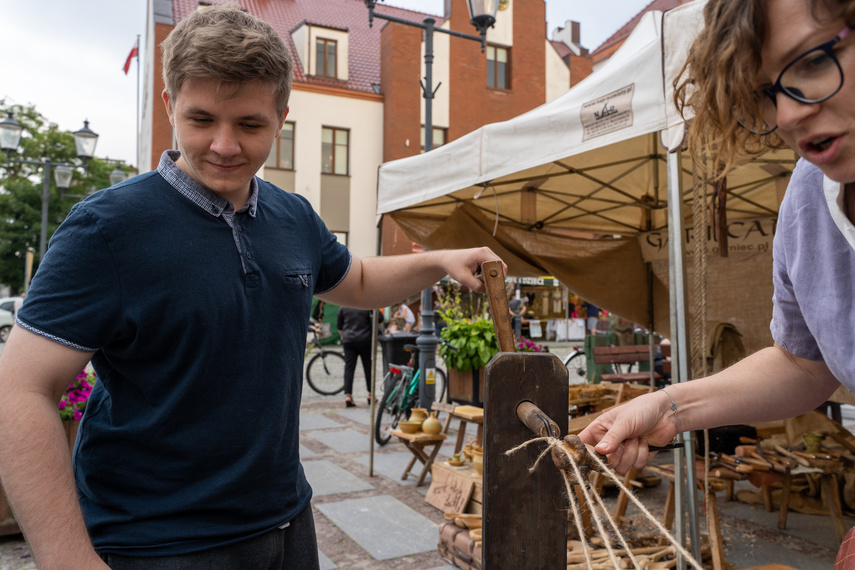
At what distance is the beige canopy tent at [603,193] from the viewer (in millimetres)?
2807

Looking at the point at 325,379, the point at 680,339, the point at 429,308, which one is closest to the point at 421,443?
the point at 429,308

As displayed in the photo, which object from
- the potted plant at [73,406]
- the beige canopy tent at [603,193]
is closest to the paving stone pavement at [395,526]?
the potted plant at [73,406]

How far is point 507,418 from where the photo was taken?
42.1 inches

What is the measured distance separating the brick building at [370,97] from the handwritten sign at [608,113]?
16040 mm

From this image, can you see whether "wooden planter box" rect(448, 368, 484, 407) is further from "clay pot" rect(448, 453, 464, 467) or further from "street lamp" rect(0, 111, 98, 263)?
"street lamp" rect(0, 111, 98, 263)

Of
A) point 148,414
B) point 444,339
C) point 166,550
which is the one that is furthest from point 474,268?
point 444,339

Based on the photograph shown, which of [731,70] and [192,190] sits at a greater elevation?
[731,70]

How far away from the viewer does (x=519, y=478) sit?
1.06m

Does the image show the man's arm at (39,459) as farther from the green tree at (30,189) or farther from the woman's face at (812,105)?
the green tree at (30,189)

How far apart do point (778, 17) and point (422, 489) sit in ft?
15.2

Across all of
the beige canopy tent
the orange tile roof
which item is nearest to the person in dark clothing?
the beige canopy tent

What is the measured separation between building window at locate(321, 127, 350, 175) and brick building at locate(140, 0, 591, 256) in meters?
0.03

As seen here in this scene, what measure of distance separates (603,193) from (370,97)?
1692 centimetres

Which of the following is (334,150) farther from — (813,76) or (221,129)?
(813,76)
